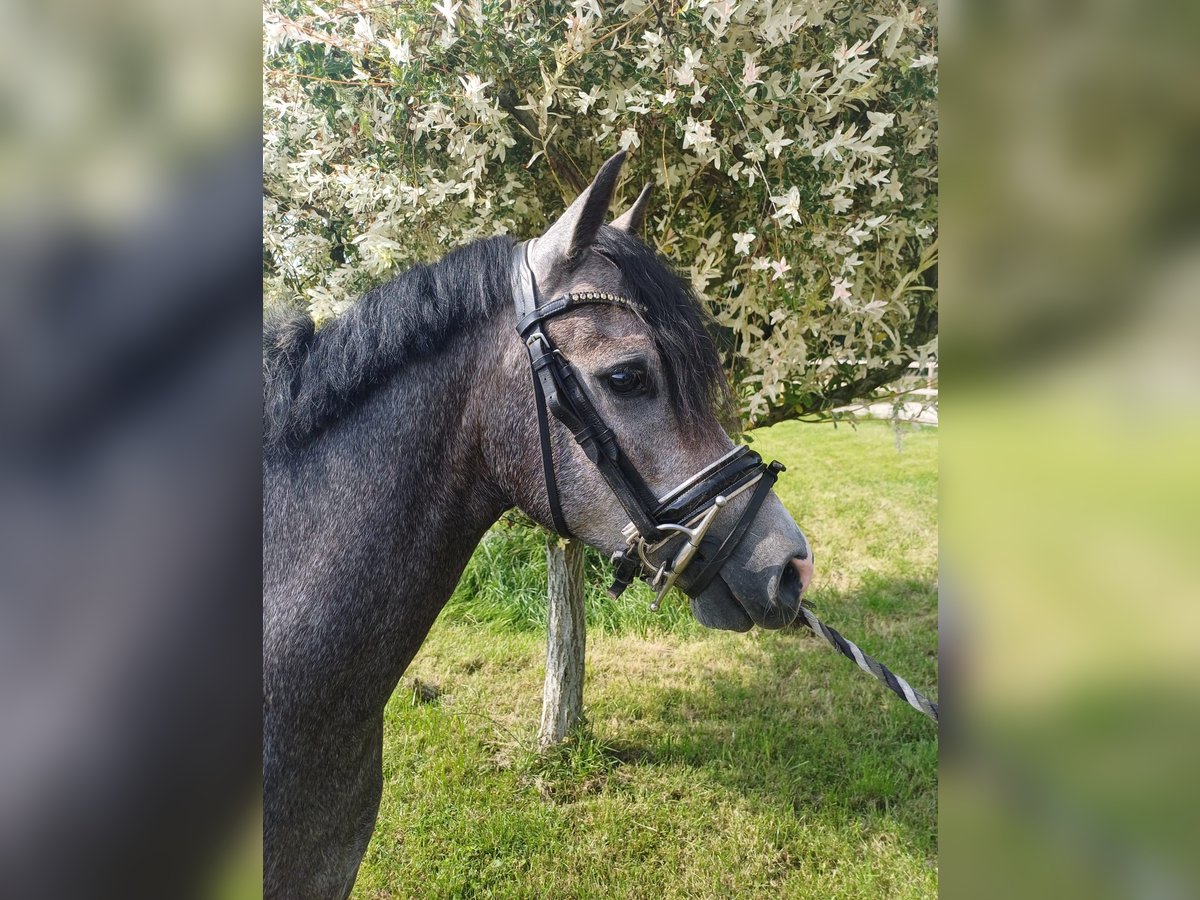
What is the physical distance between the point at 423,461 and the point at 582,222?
54cm

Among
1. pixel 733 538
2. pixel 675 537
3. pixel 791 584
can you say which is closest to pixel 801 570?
pixel 791 584

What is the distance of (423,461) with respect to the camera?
4.10 ft

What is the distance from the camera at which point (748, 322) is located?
6.63 feet

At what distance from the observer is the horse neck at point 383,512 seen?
1.21 metres

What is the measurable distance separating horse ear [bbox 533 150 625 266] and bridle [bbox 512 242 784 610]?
0.31 feet

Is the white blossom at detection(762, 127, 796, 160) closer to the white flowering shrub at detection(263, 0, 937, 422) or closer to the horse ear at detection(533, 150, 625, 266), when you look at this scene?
the white flowering shrub at detection(263, 0, 937, 422)

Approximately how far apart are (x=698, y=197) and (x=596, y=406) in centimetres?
107

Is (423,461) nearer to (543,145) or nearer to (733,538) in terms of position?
(733,538)

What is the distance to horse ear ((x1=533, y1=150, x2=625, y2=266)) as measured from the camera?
114 cm
